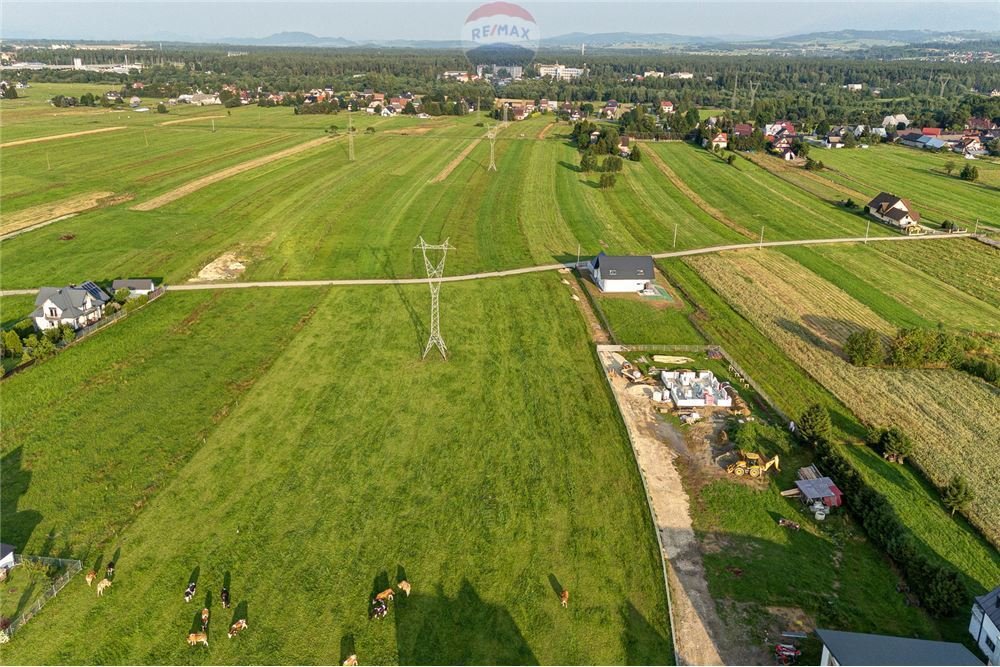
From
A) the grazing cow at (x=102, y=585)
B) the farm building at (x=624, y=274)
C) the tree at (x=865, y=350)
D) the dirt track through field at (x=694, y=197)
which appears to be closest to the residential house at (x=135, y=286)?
the grazing cow at (x=102, y=585)

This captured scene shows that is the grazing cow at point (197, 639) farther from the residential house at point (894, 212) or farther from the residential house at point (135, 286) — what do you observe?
the residential house at point (894, 212)

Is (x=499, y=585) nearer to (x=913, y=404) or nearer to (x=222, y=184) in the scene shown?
(x=913, y=404)

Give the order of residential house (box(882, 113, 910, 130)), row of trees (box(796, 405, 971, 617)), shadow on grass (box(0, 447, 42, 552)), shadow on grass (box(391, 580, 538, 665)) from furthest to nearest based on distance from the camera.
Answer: residential house (box(882, 113, 910, 130)) → shadow on grass (box(0, 447, 42, 552)) → row of trees (box(796, 405, 971, 617)) → shadow on grass (box(391, 580, 538, 665))

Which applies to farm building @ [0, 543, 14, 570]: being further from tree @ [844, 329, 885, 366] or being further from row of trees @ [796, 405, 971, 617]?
tree @ [844, 329, 885, 366]

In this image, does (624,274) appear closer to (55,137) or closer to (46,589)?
(46,589)

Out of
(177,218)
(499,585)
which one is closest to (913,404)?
(499,585)

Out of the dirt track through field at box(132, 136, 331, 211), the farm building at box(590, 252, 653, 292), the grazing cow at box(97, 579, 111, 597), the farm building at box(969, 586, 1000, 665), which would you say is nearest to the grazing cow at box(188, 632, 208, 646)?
the grazing cow at box(97, 579, 111, 597)
